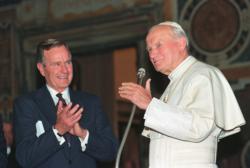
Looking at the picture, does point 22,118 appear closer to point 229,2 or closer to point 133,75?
point 229,2

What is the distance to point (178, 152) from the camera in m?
3.73

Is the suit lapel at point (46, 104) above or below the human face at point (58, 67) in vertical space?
below

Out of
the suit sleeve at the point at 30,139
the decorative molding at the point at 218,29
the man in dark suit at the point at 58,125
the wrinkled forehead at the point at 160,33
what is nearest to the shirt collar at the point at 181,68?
the wrinkled forehead at the point at 160,33

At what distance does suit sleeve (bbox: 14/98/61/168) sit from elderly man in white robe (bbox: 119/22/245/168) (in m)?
0.67

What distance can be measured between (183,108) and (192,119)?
136 millimetres

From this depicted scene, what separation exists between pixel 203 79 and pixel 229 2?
4.00 meters

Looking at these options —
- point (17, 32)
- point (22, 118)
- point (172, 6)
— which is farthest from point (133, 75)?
point (22, 118)

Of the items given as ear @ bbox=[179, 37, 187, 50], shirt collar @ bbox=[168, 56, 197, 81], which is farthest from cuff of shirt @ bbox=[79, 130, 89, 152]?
ear @ bbox=[179, 37, 187, 50]

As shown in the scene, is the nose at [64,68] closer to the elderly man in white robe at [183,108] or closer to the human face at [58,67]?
the human face at [58,67]

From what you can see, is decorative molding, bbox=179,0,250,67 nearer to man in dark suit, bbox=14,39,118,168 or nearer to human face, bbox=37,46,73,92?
man in dark suit, bbox=14,39,118,168

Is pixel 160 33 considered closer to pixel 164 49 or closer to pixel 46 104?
pixel 164 49

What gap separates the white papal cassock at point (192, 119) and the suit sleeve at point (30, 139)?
0.67 m

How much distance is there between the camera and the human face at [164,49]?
3855 millimetres

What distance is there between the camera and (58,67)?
4.24 metres
